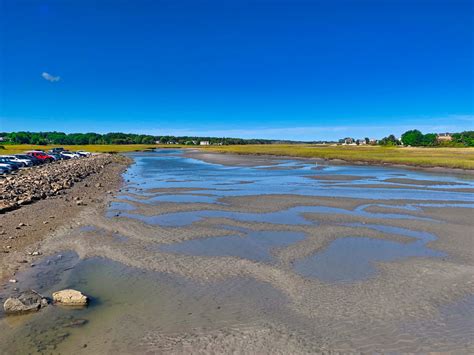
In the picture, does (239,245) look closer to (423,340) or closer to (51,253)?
(51,253)

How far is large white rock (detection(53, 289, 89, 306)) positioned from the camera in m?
9.61

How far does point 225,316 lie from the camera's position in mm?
9398

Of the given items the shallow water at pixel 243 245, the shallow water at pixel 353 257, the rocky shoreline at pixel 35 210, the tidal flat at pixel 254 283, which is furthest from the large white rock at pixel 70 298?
the shallow water at pixel 353 257

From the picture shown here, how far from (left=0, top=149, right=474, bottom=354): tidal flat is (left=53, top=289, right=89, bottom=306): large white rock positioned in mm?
271

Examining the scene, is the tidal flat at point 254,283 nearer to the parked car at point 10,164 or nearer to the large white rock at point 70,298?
the large white rock at point 70,298

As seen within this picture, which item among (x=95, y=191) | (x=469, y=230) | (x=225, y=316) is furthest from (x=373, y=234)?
(x=95, y=191)

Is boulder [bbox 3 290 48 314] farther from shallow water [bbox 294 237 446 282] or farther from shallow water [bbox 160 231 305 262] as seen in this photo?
shallow water [bbox 294 237 446 282]

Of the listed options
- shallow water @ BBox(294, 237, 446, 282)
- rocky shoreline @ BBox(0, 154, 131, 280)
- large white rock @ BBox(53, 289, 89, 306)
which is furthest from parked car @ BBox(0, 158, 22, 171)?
shallow water @ BBox(294, 237, 446, 282)

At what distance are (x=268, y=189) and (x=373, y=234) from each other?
59.5 ft

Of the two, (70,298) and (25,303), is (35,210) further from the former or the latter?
(70,298)

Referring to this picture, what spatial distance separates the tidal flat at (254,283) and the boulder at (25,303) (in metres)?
0.28

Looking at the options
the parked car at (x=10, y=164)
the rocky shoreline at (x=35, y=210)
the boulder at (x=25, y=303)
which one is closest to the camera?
the boulder at (x=25, y=303)

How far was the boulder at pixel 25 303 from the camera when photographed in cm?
904

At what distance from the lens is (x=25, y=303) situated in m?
9.21
